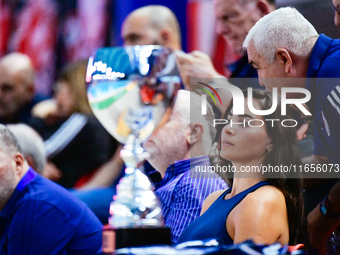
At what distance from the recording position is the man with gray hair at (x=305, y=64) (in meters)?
1.38

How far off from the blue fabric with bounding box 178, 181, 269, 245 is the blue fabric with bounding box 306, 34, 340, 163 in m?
0.30

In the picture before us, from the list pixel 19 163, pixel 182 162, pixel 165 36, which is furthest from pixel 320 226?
pixel 165 36

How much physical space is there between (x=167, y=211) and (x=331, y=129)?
660 millimetres

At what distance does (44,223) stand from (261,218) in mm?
940

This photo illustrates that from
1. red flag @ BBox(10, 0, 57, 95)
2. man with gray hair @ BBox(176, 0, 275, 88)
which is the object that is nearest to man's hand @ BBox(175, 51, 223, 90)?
man with gray hair @ BBox(176, 0, 275, 88)

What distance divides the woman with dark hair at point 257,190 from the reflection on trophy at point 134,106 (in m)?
0.28

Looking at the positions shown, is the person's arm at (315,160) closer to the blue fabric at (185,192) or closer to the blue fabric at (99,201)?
the blue fabric at (185,192)

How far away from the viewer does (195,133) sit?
1.79 metres

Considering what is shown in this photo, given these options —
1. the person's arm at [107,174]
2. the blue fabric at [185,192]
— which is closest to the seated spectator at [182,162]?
the blue fabric at [185,192]

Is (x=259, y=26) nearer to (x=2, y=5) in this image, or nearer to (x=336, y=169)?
(x=336, y=169)

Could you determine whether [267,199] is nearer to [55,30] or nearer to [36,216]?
[36,216]

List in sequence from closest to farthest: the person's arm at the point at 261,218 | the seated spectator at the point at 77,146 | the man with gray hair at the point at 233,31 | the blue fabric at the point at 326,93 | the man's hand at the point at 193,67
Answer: the person's arm at the point at 261,218 < the blue fabric at the point at 326,93 < the man with gray hair at the point at 233,31 < the man's hand at the point at 193,67 < the seated spectator at the point at 77,146

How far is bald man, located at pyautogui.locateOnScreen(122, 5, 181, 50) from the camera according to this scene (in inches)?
103

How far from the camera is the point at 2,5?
4.14 meters
